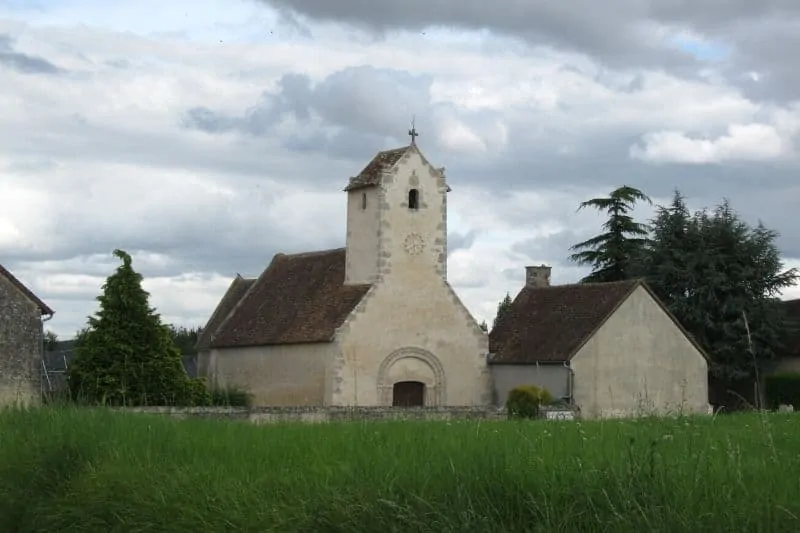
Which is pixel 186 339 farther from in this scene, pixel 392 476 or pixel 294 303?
pixel 392 476

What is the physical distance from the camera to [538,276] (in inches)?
1890

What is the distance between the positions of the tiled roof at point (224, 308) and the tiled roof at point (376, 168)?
9296 millimetres

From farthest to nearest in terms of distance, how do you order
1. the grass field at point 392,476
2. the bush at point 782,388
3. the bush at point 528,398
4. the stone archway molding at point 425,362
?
the bush at point 782,388, the stone archway molding at point 425,362, the bush at point 528,398, the grass field at point 392,476

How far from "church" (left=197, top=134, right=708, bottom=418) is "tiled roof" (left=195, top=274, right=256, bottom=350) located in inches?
196

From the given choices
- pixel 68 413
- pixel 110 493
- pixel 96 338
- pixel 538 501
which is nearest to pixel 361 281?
pixel 96 338

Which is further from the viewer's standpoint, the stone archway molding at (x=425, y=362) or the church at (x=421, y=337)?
the stone archway molding at (x=425, y=362)

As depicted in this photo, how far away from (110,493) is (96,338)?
20.7 metres

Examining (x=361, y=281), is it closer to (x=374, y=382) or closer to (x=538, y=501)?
(x=374, y=382)

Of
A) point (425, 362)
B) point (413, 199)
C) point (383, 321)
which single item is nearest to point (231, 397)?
point (383, 321)

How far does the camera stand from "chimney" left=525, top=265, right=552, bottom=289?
157ft

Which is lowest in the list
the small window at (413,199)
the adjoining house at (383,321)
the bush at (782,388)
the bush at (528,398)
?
the bush at (528,398)

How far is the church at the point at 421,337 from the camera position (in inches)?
1570

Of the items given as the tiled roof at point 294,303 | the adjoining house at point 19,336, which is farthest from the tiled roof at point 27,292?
the tiled roof at point 294,303

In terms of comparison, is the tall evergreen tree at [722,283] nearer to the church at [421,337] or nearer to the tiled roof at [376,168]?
the church at [421,337]
